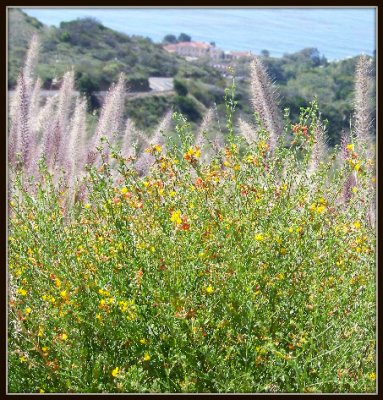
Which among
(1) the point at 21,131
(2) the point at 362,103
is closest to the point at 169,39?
(1) the point at 21,131

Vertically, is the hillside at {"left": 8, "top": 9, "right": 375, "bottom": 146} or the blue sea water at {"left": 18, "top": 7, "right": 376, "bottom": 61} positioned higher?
the blue sea water at {"left": 18, "top": 7, "right": 376, "bottom": 61}

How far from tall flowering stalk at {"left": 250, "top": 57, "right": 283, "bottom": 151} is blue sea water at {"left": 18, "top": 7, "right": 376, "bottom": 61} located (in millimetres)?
205

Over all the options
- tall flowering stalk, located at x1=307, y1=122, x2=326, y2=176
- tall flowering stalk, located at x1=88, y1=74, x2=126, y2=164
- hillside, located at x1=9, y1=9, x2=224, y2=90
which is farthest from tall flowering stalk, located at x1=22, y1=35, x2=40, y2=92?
tall flowering stalk, located at x1=307, y1=122, x2=326, y2=176

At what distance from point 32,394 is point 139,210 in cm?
80

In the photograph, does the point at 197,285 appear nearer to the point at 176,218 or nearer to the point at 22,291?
the point at 176,218

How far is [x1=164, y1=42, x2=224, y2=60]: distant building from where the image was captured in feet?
11.0

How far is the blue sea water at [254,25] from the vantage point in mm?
2920

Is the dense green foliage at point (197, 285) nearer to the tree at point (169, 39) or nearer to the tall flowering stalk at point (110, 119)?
the tall flowering stalk at point (110, 119)

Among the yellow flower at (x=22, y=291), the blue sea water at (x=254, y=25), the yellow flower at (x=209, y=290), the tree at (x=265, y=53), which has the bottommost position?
the yellow flower at (x=22, y=291)

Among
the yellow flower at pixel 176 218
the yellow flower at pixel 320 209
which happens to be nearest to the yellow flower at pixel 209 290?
the yellow flower at pixel 176 218

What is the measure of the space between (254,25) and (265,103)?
0.35m

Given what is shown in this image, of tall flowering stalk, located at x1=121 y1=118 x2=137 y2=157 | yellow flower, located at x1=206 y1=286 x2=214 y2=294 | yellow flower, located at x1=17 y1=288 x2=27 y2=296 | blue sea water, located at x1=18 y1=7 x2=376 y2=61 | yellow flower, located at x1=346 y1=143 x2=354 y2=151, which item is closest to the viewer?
yellow flower, located at x1=206 y1=286 x2=214 y2=294

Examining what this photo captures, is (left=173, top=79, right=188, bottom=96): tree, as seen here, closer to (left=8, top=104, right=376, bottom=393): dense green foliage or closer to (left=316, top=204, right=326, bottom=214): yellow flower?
(left=8, top=104, right=376, bottom=393): dense green foliage

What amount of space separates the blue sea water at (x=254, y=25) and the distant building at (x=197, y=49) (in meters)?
0.06
